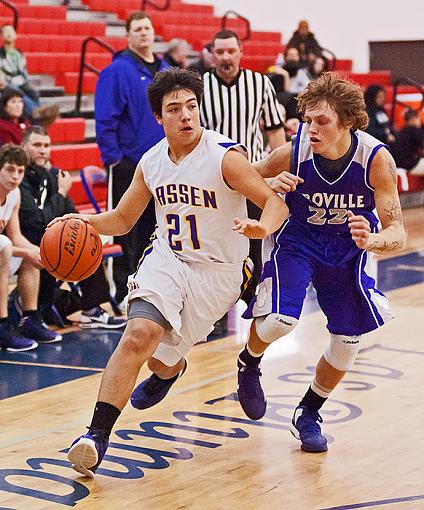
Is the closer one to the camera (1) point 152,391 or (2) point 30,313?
(1) point 152,391

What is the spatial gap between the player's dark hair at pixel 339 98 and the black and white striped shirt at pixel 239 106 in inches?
89.3

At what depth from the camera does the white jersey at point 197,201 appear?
445 centimetres

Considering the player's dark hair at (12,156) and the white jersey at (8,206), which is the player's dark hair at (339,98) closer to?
the player's dark hair at (12,156)

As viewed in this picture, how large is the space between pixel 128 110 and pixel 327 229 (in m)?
3.00

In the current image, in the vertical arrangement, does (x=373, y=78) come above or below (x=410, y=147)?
above

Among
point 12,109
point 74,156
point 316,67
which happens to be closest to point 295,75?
Result: point 316,67

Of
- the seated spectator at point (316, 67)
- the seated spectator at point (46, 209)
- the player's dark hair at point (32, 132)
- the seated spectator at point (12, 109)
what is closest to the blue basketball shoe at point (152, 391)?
the seated spectator at point (46, 209)

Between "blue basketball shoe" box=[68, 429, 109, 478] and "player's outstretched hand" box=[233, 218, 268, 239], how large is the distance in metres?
0.89

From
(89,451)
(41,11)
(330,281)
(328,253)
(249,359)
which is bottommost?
(89,451)

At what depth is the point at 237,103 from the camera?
264 inches

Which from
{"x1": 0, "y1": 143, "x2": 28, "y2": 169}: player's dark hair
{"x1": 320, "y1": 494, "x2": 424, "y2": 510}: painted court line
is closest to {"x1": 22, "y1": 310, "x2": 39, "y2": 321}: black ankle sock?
{"x1": 0, "y1": 143, "x2": 28, "y2": 169}: player's dark hair

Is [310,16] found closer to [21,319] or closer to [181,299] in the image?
[21,319]

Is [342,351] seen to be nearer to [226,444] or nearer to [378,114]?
[226,444]

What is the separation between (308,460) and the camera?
14.7 ft
